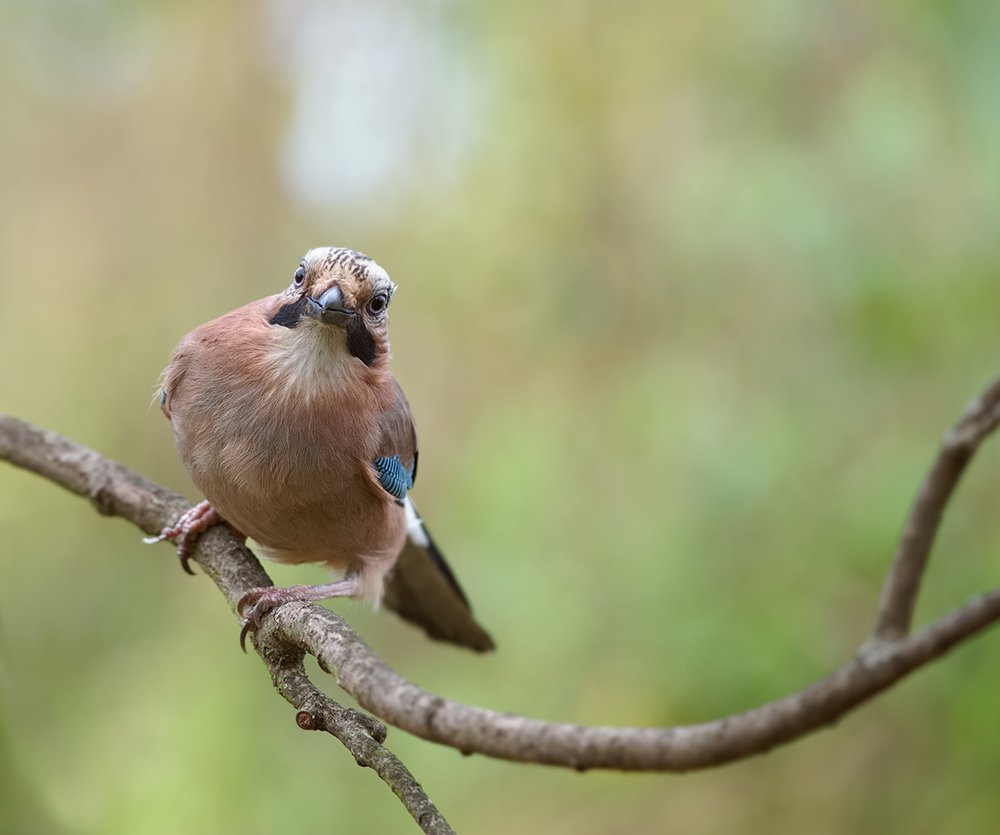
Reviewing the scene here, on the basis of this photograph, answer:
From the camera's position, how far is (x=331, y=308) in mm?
3492

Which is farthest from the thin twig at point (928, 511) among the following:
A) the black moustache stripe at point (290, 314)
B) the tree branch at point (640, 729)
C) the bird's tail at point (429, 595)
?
the bird's tail at point (429, 595)

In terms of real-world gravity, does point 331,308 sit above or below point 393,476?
above

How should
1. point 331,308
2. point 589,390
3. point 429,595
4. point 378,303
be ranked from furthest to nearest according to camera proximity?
1. point 589,390
2. point 429,595
3. point 378,303
4. point 331,308

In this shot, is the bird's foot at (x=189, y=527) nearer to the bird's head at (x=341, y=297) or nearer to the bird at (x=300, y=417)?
the bird at (x=300, y=417)

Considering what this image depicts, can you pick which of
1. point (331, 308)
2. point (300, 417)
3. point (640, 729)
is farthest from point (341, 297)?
point (640, 729)

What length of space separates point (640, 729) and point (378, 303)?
166cm

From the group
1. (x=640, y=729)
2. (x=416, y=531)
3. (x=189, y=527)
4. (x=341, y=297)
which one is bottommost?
(x=416, y=531)

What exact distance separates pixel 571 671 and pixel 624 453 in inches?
45.6

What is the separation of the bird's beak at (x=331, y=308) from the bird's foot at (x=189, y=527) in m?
0.95

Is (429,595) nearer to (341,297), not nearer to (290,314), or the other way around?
(290,314)

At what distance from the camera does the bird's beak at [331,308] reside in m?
3.50

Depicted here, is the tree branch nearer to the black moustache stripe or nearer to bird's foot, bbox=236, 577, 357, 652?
bird's foot, bbox=236, 577, 357, 652

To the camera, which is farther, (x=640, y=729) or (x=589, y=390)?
(x=589, y=390)

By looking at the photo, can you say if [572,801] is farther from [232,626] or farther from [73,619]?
[73,619]
